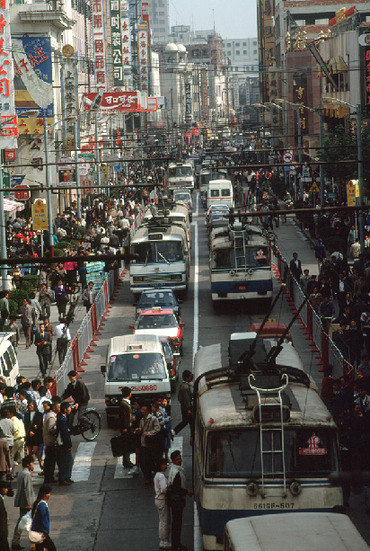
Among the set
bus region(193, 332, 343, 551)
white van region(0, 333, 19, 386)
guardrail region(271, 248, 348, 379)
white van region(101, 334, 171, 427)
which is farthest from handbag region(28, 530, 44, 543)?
white van region(0, 333, 19, 386)

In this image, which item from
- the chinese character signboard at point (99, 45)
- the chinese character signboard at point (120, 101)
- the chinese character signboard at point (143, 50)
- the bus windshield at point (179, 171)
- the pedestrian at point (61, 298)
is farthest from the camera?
the chinese character signboard at point (143, 50)

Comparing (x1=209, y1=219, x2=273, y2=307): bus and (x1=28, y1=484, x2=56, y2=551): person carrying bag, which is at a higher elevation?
(x1=209, y1=219, x2=273, y2=307): bus

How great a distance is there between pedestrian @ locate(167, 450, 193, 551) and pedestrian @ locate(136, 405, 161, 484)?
3210mm

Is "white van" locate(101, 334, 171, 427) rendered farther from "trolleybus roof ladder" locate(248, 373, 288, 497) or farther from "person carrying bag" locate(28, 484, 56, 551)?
"trolleybus roof ladder" locate(248, 373, 288, 497)

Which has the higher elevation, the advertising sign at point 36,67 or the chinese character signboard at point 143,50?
the chinese character signboard at point 143,50

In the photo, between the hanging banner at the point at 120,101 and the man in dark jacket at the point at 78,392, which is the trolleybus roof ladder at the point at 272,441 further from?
the hanging banner at the point at 120,101

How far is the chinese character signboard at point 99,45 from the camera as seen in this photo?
90062mm

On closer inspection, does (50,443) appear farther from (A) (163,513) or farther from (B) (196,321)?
(B) (196,321)

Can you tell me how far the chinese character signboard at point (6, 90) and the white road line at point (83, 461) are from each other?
22.3 metres

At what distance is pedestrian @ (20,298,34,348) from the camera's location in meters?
32.8

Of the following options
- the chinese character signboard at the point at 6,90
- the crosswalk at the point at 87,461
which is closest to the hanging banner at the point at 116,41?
the chinese character signboard at the point at 6,90

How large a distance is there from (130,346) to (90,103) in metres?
44.4

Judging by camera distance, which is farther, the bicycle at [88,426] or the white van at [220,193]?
the white van at [220,193]

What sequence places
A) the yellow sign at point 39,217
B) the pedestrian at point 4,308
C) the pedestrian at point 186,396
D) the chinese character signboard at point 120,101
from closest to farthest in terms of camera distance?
the pedestrian at point 186,396 → the pedestrian at point 4,308 → the yellow sign at point 39,217 → the chinese character signboard at point 120,101
